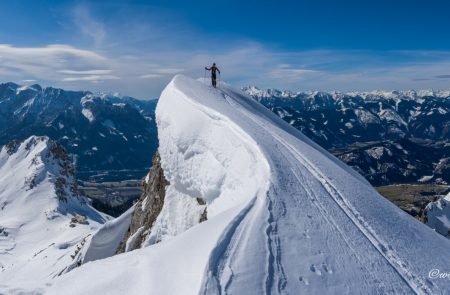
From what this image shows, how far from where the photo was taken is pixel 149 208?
33.0 metres

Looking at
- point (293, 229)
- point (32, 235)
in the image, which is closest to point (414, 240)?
point (293, 229)

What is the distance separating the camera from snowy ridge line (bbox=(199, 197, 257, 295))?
11484 millimetres

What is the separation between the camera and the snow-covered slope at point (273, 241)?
12.3 metres

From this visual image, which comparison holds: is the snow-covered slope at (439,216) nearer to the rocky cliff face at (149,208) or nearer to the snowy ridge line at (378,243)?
the rocky cliff face at (149,208)

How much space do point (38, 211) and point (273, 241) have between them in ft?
410

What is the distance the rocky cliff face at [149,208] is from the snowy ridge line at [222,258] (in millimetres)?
14936

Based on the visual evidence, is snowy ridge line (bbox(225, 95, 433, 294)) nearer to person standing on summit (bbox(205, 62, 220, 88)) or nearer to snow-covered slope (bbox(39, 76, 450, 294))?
snow-covered slope (bbox(39, 76, 450, 294))

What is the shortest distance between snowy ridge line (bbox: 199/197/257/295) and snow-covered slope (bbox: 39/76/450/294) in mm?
29

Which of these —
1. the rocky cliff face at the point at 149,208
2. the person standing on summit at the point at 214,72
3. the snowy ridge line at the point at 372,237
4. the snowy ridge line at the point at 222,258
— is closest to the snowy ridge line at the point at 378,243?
the snowy ridge line at the point at 372,237

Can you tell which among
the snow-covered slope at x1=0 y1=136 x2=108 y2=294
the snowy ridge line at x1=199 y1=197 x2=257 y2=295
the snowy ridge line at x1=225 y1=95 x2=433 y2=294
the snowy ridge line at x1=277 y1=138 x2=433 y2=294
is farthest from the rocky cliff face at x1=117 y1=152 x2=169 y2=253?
the snow-covered slope at x1=0 y1=136 x2=108 y2=294

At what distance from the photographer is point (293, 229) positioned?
14578mm

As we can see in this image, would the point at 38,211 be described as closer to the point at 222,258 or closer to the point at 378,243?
the point at 222,258

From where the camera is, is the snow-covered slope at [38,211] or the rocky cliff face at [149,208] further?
the snow-covered slope at [38,211]

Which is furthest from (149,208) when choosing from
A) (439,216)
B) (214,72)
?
(439,216)
